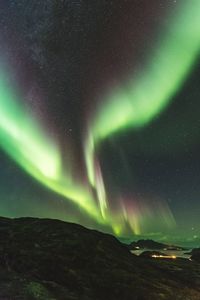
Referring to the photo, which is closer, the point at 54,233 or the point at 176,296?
the point at 176,296

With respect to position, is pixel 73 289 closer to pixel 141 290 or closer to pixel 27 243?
pixel 141 290

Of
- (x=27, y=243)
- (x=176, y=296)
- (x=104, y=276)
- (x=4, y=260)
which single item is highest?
(x=27, y=243)

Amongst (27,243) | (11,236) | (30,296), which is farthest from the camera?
(11,236)

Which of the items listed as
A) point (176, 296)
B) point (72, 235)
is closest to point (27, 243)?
point (72, 235)

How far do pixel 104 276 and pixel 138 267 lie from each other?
13.6 m

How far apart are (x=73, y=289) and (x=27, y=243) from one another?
2804 centimetres

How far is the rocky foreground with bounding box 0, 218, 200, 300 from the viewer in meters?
38.6

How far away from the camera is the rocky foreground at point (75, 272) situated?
38594 mm

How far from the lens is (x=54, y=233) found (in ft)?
249

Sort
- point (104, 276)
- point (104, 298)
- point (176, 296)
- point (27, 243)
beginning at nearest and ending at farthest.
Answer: point (104, 298), point (176, 296), point (104, 276), point (27, 243)

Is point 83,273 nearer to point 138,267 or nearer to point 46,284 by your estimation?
point 46,284

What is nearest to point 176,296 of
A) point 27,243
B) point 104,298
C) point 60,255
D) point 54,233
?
point 104,298

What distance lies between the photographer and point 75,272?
49.9 meters

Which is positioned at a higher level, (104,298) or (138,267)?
(138,267)
